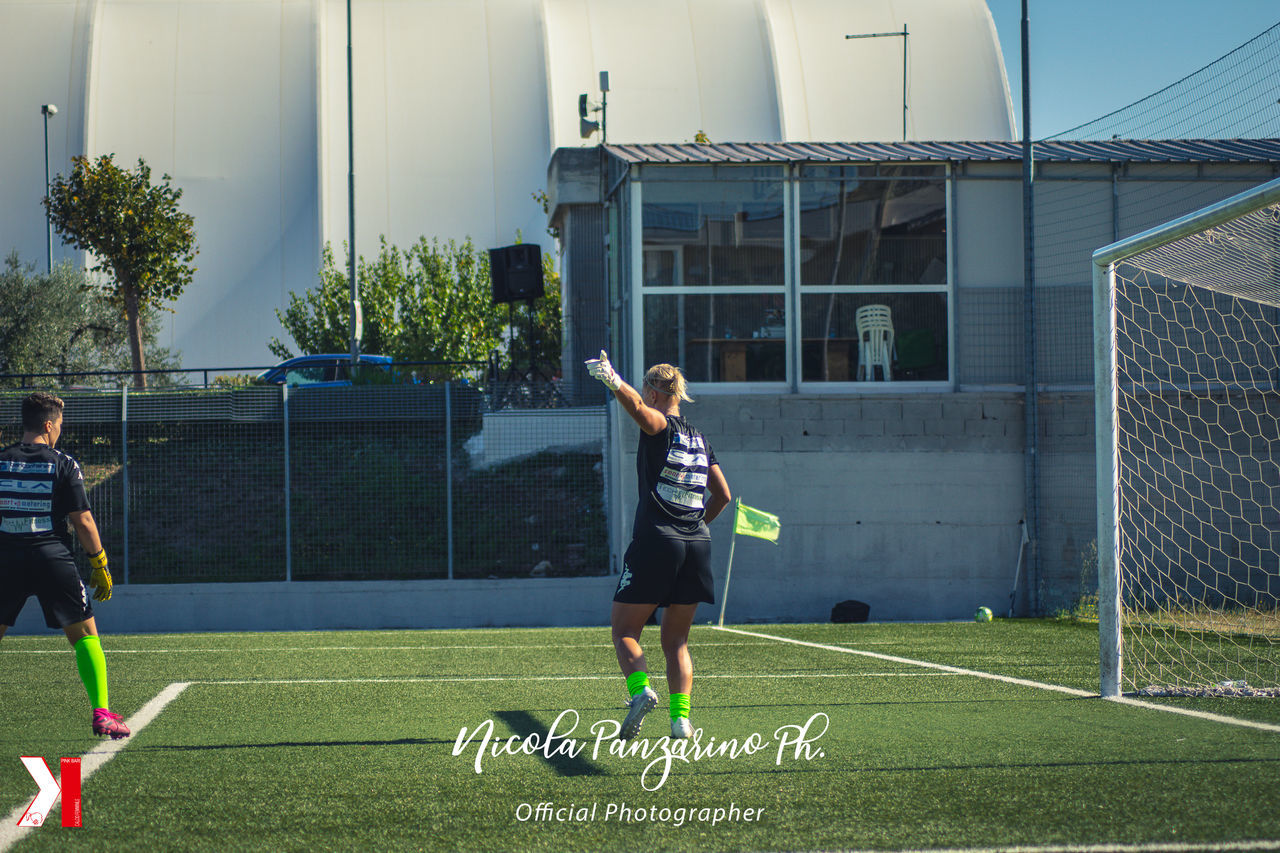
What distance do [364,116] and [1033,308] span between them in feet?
98.1

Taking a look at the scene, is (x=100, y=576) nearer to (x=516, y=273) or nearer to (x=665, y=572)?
(x=665, y=572)

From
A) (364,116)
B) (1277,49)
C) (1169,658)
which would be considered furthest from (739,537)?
(364,116)

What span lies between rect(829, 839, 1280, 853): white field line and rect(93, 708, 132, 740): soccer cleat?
3845 millimetres

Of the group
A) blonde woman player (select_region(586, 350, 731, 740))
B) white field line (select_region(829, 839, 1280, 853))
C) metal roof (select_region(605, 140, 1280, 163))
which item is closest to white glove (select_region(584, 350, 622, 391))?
blonde woman player (select_region(586, 350, 731, 740))

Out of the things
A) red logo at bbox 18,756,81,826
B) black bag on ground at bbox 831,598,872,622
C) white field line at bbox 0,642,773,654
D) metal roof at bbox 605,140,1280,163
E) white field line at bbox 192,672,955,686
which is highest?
metal roof at bbox 605,140,1280,163

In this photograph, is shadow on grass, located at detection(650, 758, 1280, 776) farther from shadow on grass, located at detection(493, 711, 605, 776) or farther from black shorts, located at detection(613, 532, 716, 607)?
black shorts, located at detection(613, 532, 716, 607)

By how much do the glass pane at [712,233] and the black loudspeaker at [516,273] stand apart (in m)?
2.45

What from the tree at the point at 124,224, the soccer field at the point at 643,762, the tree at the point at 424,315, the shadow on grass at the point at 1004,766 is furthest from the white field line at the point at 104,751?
the tree at the point at 424,315

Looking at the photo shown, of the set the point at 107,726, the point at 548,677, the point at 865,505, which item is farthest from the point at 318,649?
the point at 865,505

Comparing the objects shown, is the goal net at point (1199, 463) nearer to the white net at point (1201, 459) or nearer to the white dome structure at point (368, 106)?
the white net at point (1201, 459)

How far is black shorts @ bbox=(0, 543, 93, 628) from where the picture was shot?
5660mm

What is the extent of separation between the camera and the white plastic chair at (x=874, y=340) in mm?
15805

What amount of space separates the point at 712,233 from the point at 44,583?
11.4 metres

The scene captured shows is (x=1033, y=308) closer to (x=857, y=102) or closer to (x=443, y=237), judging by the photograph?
(x=443, y=237)
